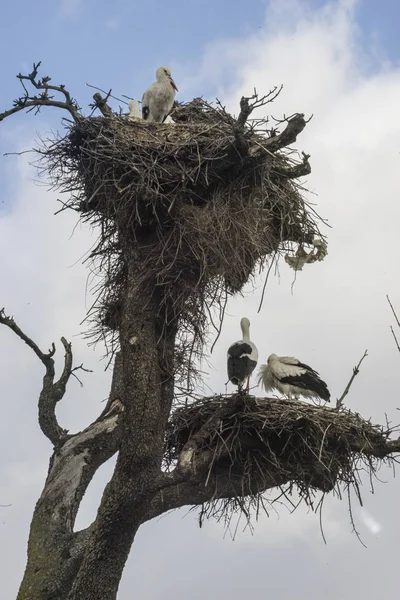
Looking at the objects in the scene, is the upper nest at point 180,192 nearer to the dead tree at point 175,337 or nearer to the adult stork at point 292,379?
the dead tree at point 175,337

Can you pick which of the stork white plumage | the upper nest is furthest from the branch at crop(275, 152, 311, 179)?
the stork white plumage

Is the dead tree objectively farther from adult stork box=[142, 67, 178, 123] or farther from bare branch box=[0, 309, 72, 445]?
adult stork box=[142, 67, 178, 123]

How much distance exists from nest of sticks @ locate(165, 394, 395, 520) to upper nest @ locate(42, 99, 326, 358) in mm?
764

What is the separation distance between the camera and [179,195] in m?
5.89

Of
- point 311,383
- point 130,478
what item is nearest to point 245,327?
point 311,383

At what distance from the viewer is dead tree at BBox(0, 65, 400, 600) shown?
217 inches

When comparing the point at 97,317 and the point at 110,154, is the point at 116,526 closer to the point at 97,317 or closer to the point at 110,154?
the point at 97,317

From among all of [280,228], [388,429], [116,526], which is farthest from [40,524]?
[280,228]

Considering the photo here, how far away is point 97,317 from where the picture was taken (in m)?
6.64

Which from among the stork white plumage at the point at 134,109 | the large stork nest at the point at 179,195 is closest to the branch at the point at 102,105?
the large stork nest at the point at 179,195

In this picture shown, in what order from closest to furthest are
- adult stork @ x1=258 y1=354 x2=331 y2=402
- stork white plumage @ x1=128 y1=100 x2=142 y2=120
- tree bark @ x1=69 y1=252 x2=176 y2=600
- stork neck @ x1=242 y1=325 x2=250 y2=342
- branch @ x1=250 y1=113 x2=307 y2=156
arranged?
tree bark @ x1=69 y1=252 x2=176 y2=600
branch @ x1=250 y1=113 x2=307 y2=156
adult stork @ x1=258 y1=354 x2=331 y2=402
stork neck @ x1=242 y1=325 x2=250 y2=342
stork white plumage @ x1=128 y1=100 x2=142 y2=120

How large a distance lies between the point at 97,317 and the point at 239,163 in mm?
1682

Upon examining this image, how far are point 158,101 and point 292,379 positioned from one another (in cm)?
262

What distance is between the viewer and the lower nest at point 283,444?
5.77m
